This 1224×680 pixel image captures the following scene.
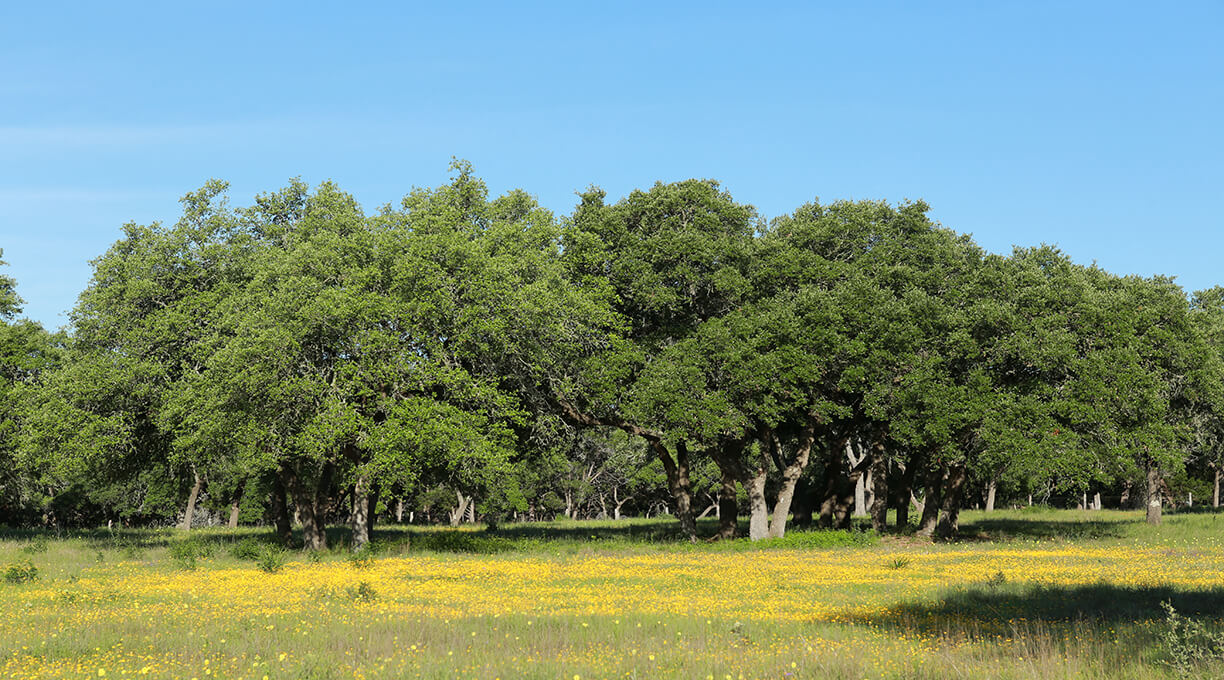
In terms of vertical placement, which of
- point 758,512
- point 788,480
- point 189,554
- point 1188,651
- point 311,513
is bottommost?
point 189,554

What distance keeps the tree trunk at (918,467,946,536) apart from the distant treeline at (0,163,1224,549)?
18cm

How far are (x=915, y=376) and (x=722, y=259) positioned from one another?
388 inches

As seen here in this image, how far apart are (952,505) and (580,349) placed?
20381 mm

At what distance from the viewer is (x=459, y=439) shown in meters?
33.2

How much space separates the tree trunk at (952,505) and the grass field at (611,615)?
10.2m

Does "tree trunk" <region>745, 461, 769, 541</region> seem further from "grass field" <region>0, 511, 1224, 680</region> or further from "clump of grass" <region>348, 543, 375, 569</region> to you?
"clump of grass" <region>348, 543, 375, 569</region>

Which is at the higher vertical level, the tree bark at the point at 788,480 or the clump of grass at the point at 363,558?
the tree bark at the point at 788,480

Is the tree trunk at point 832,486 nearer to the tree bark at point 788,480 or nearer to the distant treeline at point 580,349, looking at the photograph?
the distant treeline at point 580,349

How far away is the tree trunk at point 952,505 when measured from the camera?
146 feet

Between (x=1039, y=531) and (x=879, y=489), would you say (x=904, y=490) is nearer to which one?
(x=879, y=489)

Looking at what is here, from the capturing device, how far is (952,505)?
45562 millimetres

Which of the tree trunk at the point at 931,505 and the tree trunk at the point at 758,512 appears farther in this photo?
the tree trunk at the point at 931,505

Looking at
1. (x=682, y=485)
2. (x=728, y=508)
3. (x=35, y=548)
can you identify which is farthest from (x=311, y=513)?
(x=728, y=508)

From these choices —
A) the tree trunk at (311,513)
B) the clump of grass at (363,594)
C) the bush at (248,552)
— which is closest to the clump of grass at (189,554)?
the bush at (248,552)
